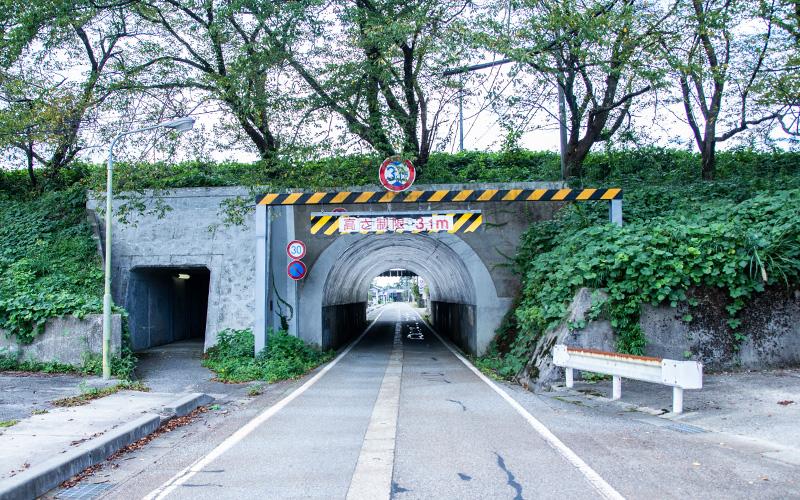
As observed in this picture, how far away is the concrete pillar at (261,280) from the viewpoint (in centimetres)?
1386

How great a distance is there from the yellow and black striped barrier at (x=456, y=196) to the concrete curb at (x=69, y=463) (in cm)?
710

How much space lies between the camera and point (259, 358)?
13.7 metres

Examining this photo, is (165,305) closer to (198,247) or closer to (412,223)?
(198,247)

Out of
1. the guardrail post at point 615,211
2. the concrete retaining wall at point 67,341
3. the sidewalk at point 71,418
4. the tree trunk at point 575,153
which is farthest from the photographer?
the tree trunk at point 575,153

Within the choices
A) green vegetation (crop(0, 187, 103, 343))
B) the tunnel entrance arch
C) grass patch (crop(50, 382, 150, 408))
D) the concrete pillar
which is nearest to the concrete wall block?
green vegetation (crop(0, 187, 103, 343))

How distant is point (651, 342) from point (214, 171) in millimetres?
13905

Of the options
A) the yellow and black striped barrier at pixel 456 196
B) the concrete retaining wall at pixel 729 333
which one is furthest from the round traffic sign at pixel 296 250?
the concrete retaining wall at pixel 729 333

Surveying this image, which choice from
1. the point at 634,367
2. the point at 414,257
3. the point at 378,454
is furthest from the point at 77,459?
the point at 414,257

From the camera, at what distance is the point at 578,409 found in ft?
28.0

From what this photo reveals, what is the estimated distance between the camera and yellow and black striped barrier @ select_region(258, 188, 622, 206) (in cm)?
1330

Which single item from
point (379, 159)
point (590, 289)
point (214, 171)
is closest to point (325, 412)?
point (590, 289)

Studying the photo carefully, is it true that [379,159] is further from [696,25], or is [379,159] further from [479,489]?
[479,489]

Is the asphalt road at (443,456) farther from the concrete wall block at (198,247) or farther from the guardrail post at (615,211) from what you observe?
the concrete wall block at (198,247)

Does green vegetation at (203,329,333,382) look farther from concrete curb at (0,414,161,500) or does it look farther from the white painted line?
concrete curb at (0,414,161,500)
